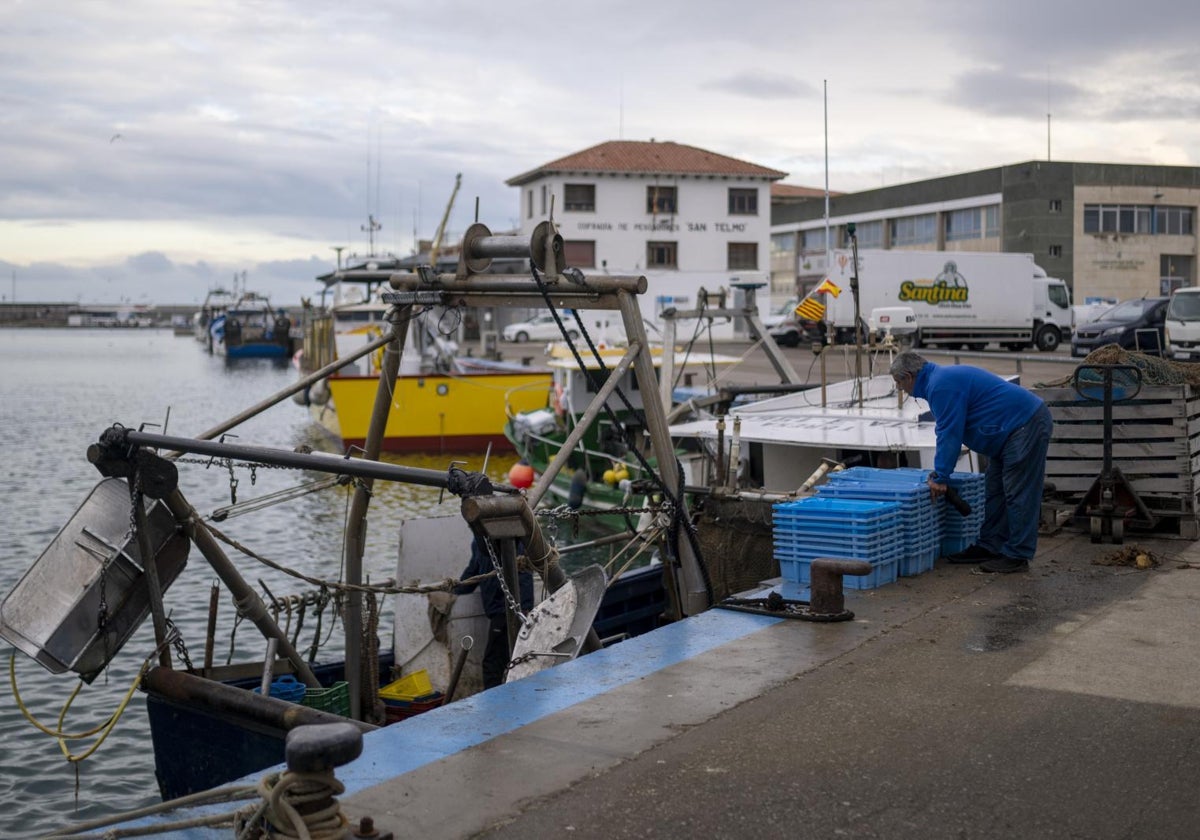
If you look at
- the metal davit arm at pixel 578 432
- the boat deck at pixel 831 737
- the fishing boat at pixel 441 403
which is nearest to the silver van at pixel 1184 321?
the fishing boat at pixel 441 403

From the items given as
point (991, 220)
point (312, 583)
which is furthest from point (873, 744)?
point (991, 220)

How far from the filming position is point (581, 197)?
6309 centimetres

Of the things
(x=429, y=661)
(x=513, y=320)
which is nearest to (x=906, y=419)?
(x=429, y=661)

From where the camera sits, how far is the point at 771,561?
10.1 m

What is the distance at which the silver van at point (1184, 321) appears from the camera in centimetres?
2838

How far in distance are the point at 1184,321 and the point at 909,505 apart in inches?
906

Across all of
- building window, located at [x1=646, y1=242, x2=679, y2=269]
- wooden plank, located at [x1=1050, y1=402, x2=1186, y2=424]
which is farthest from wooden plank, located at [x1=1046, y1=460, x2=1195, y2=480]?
building window, located at [x1=646, y1=242, x2=679, y2=269]

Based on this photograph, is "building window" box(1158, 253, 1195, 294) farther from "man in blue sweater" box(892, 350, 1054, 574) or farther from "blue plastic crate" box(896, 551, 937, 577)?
"blue plastic crate" box(896, 551, 937, 577)

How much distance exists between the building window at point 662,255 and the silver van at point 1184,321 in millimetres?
36106

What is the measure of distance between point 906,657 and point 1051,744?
1445mm

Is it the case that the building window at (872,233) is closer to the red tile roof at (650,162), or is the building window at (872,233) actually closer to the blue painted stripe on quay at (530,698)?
the red tile roof at (650,162)

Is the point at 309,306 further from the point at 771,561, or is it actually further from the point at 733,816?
the point at 733,816

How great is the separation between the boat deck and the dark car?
84.4 feet

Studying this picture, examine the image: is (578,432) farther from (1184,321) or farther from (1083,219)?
(1083,219)
